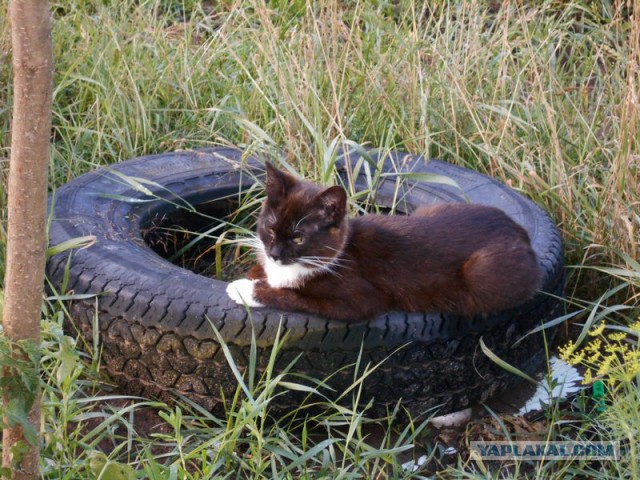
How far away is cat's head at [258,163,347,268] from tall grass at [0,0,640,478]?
73 cm

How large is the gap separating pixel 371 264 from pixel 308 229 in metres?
0.25

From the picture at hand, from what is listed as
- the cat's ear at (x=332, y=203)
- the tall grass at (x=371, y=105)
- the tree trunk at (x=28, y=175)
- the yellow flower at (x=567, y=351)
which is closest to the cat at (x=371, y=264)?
the cat's ear at (x=332, y=203)

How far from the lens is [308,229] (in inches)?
125

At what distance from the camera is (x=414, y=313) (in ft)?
10.2

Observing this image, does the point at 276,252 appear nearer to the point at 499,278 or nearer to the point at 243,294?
the point at 243,294

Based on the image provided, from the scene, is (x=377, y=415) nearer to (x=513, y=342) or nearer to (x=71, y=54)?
(x=513, y=342)

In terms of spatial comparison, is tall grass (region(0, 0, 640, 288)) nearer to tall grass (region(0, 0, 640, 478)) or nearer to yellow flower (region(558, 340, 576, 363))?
tall grass (region(0, 0, 640, 478))

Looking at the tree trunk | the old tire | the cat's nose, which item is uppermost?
the tree trunk

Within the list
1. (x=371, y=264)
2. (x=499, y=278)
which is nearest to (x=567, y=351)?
(x=499, y=278)

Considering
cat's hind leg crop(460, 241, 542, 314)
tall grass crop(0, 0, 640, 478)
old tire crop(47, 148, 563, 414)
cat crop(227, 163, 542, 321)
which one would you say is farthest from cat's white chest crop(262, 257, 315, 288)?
tall grass crop(0, 0, 640, 478)

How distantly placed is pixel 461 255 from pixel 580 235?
1.04 metres

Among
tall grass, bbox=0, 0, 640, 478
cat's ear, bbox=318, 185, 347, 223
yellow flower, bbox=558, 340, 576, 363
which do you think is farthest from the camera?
tall grass, bbox=0, 0, 640, 478

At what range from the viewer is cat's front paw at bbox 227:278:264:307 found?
306cm

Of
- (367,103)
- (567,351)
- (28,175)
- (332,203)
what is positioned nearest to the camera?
(28,175)
